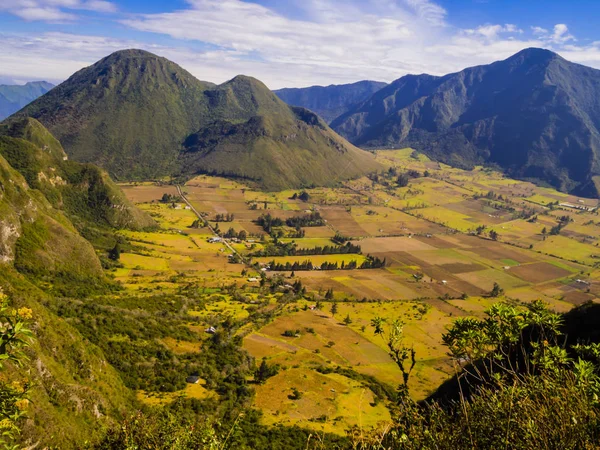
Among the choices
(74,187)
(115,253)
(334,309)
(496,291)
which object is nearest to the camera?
(334,309)

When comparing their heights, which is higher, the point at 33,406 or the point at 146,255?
the point at 33,406

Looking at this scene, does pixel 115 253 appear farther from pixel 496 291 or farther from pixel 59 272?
pixel 496 291

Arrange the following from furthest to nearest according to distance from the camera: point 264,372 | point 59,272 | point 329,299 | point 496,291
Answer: point 496,291 → point 329,299 → point 59,272 → point 264,372

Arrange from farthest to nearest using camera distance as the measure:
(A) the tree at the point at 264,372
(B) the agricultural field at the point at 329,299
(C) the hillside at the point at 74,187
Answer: (C) the hillside at the point at 74,187 → (A) the tree at the point at 264,372 → (B) the agricultural field at the point at 329,299

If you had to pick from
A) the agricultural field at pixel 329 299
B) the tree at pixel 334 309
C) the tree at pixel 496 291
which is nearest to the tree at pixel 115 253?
the agricultural field at pixel 329 299

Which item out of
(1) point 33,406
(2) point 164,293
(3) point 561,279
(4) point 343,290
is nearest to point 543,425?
(1) point 33,406

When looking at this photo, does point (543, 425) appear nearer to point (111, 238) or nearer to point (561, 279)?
point (111, 238)

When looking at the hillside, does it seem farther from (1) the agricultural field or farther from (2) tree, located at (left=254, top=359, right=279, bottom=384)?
(2) tree, located at (left=254, top=359, right=279, bottom=384)

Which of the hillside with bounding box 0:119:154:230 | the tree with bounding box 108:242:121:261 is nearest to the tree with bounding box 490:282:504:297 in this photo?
the tree with bounding box 108:242:121:261

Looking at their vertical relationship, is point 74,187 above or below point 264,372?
above

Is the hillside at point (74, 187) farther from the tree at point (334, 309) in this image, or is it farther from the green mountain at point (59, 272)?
the tree at point (334, 309)

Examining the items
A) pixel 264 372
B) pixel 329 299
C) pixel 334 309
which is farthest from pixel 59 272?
pixel 329 299
